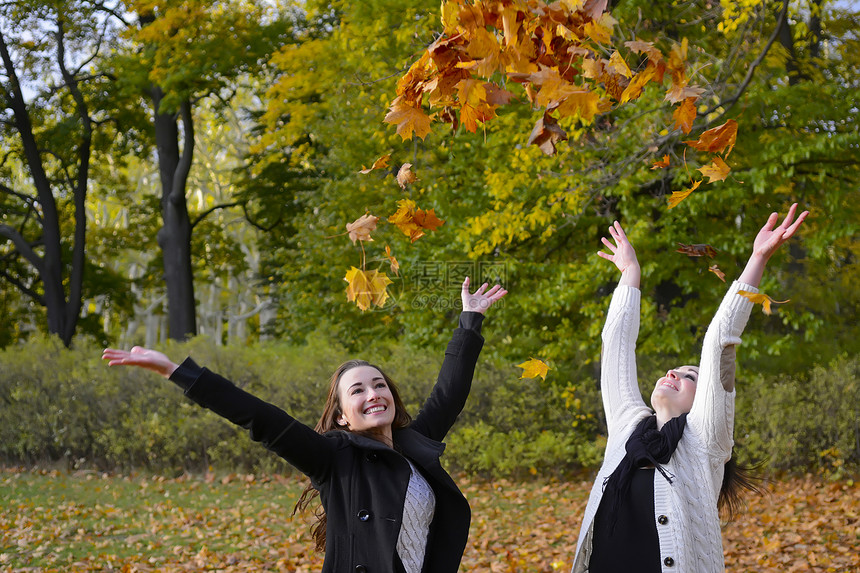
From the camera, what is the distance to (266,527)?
8.43 metres

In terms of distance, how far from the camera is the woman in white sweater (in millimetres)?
2887

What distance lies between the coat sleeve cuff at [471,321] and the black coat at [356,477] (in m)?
0.63

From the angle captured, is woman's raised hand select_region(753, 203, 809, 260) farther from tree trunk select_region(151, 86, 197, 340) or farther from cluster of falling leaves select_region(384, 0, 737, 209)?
tree trunk select_region(151, 86, 197, 340)

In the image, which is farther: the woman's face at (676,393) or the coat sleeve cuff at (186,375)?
the woman's face at (676,393)

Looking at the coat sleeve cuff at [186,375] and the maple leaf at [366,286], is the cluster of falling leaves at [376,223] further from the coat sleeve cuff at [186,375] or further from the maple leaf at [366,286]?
the coat sleeve cuff at [186,375]

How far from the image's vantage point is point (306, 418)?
1141cm

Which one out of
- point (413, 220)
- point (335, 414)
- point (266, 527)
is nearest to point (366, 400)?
point (335, 414)

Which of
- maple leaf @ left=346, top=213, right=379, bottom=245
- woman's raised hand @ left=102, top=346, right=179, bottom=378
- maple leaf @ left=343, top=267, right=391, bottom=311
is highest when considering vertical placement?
maple leaf @ left=346, top=213, right=379, bottom=245

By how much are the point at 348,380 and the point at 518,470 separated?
7.82 m

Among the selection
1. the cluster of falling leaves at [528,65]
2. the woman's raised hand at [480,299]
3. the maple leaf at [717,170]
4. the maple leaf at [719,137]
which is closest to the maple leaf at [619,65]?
the cluster of falling leaves at [528,65]

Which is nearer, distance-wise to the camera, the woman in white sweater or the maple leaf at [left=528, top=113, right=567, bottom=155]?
the woman in white sweater

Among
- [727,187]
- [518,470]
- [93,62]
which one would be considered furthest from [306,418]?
[93,62]

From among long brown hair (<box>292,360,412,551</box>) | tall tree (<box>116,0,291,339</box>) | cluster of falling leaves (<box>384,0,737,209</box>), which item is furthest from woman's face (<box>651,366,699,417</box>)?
tall tree (<box>116,0,291,339</box>)

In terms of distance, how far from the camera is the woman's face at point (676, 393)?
3.24 meters
